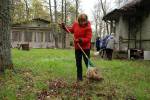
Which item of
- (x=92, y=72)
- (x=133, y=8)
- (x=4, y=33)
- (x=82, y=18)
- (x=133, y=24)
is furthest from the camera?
(x=133, y=24)

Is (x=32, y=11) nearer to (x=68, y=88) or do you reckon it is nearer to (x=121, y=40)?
(x=121, y=40)

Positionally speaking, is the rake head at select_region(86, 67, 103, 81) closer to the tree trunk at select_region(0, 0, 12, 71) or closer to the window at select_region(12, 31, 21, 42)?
the tree trunk at select_region(0, 0, 12, 71)

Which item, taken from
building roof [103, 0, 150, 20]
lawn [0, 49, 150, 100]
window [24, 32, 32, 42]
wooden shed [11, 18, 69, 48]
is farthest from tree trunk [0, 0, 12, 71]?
window [24, 32, 32, 42]

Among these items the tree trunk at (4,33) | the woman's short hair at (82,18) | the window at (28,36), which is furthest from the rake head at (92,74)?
the window at (28,36)

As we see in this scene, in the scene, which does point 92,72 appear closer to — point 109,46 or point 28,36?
point 109,46

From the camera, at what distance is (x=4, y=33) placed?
11.6 m

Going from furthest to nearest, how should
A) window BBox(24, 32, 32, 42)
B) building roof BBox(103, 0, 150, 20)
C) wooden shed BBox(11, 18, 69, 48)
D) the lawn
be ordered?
window BBox(24, 32, 32, 42) < wooden shed BBox(11, 18, 69, 48) < building roof BBox(103, 0, 150, 20) < the lawn

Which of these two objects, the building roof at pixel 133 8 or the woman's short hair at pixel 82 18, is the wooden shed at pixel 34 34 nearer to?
the building roof at pixel 133 8

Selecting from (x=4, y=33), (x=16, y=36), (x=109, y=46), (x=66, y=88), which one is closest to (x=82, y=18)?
(x=66, y=88)

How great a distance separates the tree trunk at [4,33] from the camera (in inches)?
448

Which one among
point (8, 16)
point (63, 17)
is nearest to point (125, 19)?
point (8, 16)

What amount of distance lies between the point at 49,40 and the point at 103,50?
36646 mm

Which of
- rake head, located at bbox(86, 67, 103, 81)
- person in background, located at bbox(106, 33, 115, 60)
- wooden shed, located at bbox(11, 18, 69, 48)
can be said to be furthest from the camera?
wooden shed, located at bbox(11, 18, 69, 48)

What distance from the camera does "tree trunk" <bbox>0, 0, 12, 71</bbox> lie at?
37.3ft
